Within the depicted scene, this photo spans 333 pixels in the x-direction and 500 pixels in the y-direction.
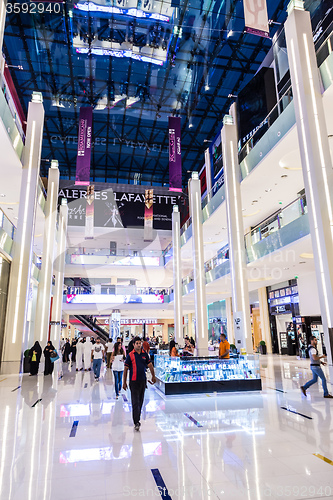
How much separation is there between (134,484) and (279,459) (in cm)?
185

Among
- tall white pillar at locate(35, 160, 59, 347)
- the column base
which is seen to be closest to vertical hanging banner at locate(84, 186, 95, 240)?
tall white pillar at locate(35, 160, 59, 347)

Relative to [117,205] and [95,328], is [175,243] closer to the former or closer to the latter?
[117,205]

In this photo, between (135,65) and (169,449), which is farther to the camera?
(135,65)

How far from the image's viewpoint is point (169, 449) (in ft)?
15.6

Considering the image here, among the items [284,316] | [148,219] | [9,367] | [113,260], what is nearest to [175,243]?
[148,219]

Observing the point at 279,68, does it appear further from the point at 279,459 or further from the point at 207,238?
the point at 279,459

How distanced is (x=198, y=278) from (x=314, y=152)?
12233 mm

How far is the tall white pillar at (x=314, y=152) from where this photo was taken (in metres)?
9.04

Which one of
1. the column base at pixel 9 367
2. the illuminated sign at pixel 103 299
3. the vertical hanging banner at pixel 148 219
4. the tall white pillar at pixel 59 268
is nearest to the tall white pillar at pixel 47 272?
the tall white pillar at pixel 59 268

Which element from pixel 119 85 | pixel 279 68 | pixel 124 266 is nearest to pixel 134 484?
pixel 279 68

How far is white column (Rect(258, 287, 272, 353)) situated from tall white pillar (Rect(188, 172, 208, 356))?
273 inches

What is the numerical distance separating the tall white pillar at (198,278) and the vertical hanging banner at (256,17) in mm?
11612

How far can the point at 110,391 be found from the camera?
10219mm

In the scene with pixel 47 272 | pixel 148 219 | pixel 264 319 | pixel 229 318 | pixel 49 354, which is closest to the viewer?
pixel 49 354
